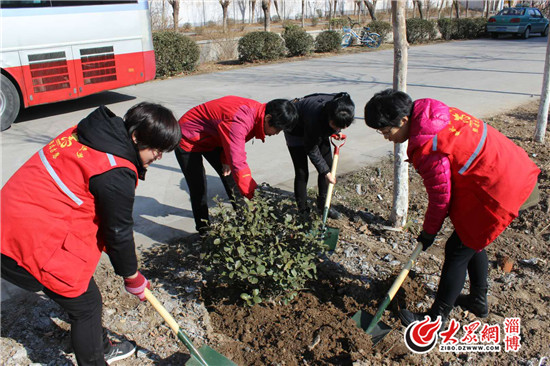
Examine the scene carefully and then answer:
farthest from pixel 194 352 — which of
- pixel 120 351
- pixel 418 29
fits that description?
pixel 418 29

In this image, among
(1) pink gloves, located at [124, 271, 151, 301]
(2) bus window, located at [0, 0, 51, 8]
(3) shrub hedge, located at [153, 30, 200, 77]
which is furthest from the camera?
(3) shrub hedge, located at [153, 30, 200, 77]

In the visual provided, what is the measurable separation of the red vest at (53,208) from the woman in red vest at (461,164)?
1.42 metres

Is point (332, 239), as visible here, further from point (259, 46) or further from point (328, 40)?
point (328, 40)

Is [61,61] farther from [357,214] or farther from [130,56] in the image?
[357,214]

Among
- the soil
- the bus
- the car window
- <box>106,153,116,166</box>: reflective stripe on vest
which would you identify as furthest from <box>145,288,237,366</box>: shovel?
the car window

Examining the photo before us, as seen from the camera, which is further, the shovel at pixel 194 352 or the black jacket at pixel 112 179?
the shovel at pixel 194 352

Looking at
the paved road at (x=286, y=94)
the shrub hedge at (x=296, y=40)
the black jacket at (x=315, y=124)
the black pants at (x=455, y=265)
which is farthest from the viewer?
the shrub hedge at (x=296, y=40)

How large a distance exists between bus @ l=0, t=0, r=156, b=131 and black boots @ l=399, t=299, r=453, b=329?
23.0 feet

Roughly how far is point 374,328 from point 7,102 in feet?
23.0

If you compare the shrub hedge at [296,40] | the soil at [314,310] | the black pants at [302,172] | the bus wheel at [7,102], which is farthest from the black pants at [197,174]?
the shrub hedge at [296,40]

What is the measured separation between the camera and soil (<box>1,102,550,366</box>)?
2633mm

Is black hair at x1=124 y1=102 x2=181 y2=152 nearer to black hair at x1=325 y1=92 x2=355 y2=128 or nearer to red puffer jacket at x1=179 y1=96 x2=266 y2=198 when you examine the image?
red puffer jacket at x1=179 y1=96 x2=266 y2=198

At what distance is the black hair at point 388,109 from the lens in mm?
2383
